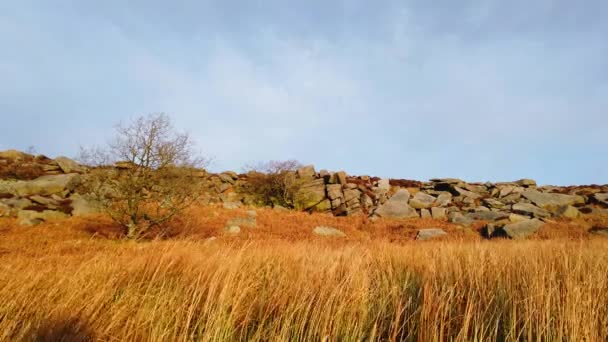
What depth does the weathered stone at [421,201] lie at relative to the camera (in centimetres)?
2223

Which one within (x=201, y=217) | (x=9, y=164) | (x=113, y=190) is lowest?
(x=201, y=217)

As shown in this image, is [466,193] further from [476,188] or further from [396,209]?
[396,209]

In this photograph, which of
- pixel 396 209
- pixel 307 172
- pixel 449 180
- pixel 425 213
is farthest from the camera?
pixel 449 180

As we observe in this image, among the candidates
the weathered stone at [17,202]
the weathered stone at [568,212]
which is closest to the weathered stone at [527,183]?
the weathered stone at [568,212]

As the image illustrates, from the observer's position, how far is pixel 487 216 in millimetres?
19078

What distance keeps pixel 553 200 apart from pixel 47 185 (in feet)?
108

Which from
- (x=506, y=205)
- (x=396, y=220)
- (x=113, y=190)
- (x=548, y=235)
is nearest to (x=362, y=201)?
(x=396, y=220)

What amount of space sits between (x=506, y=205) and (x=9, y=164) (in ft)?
116

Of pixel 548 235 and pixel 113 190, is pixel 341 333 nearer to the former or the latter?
pixel 113 190

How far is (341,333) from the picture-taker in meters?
2.60

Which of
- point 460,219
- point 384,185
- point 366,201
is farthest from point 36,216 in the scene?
point 384,185

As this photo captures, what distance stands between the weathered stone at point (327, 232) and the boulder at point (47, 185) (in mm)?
14605

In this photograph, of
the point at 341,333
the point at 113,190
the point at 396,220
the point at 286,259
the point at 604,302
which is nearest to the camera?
the point at 341,333

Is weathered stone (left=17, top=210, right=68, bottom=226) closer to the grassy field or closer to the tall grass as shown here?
the grassy field
